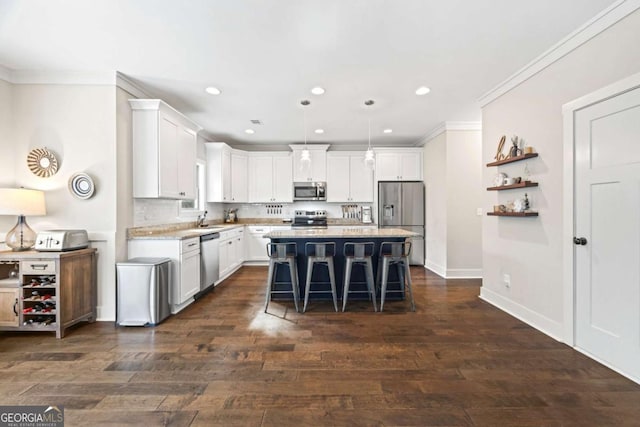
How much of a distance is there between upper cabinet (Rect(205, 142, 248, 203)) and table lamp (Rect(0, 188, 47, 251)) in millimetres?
2885

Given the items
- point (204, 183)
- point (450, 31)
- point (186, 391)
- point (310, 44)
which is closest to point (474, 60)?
point (450, 31)

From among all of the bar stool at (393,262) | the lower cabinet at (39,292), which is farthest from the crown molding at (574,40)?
the lower cabinet at (39,292)

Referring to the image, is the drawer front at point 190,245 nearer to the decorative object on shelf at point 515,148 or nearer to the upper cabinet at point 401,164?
the upper cabinet at point 401,164

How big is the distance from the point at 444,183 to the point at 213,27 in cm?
430

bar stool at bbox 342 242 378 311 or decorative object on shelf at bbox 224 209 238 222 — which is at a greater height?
decorative object on shelf at bbox 224 209 238 222

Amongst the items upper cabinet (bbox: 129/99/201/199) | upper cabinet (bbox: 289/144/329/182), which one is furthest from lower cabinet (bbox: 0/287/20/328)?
upper cabinet (bbox: 289/144/329/182)

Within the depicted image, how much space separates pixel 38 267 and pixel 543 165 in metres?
5.12

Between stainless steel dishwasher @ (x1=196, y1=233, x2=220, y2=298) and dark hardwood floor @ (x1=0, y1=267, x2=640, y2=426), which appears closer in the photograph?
dark hardwood floor @ (x1=0, y1=267, x2=640, y2=426)

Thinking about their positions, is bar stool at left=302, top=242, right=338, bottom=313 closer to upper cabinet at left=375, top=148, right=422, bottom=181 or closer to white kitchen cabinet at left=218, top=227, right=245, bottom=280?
white kitchen cabinet at left=218, top=227, right=245, bottom=280

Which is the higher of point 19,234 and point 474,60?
point 474,60

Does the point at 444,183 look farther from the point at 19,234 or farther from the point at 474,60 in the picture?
the point at 19,234

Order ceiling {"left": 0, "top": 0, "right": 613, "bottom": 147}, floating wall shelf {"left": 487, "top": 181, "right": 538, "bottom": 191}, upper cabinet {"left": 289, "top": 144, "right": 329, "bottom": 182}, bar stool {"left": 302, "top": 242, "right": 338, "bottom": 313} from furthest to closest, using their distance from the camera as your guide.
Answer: upper cabinet {"left": 289, "top": 144, "right": 329, "bottom": 182} → bar stool {"left": 302, "top": 242, "right": 338, "bottom": 313} → floating wall shelf {"left": 487, "top": 181, "right": 538, "bottom": 191} → ceiling {"left": 0, "top": 0, "right": 613, "bottom": 147}

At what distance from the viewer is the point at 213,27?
93.4 inches

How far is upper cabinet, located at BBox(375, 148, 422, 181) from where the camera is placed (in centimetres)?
608
